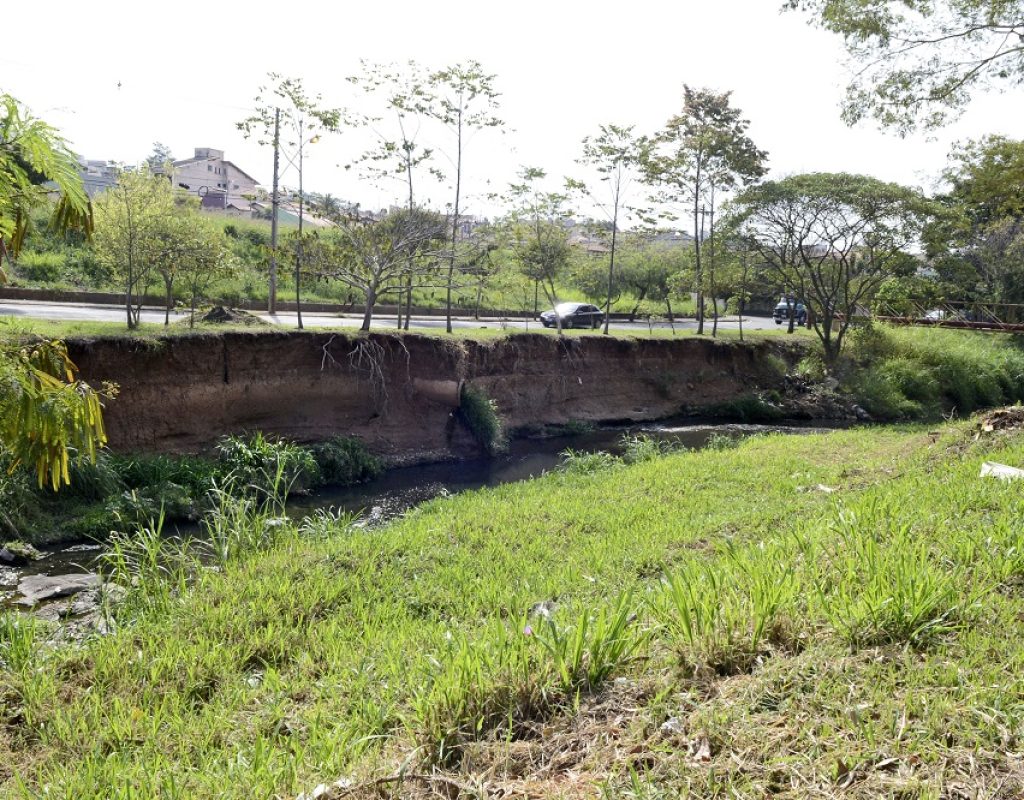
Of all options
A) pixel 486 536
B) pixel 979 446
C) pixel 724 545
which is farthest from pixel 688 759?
pixel 979 446

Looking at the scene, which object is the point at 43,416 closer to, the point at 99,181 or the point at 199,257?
the point at 199,257

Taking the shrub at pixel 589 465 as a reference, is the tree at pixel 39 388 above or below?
above

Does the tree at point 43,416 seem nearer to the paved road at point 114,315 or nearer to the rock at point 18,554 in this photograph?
the rock at point 18,554

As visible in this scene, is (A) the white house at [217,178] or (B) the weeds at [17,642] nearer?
(B) the weeds at [17,642]

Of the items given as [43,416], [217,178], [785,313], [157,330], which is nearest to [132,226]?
[157,330]

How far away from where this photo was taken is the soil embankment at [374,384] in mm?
13641

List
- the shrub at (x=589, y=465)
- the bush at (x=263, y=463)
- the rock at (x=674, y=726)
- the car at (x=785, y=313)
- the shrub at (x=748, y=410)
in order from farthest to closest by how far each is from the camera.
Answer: the car at (x=785, y=313)
the shrub at (x=748, y=410)
the shrub at (x=589, y=465)
the bush at (x=263, y=463)
the rock at (x=674, y=726)

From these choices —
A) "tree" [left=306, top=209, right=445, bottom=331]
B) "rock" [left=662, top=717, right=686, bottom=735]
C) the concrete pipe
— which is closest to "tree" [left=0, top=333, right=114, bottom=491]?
"rock" [left=662, top=717, right=686, bottom=735]

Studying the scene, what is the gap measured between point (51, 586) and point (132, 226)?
371 inches

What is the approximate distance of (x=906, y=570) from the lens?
12.2ft

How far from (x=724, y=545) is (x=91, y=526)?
891cm

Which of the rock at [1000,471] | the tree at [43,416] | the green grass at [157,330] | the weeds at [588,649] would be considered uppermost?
the green grass at [157,330]

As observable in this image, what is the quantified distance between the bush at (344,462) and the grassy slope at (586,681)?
7.70 m

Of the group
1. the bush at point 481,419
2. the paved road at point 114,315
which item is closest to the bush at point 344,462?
the bush at point 481,419
